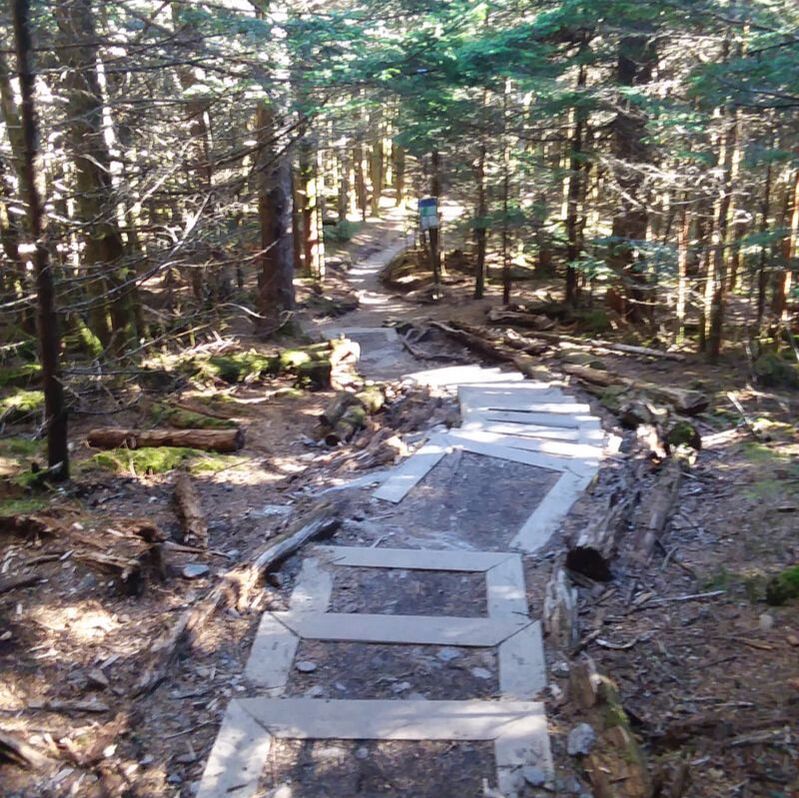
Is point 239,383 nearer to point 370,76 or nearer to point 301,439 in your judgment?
point 301,439

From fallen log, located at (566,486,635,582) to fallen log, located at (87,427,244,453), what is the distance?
5.18 metres

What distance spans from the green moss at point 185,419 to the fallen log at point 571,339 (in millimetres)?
8877

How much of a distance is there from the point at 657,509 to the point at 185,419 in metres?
6.71

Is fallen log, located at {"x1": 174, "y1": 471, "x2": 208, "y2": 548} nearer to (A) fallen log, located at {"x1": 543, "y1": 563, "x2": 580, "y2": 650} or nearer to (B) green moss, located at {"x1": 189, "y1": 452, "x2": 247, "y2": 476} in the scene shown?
(B) green moss, located at {"x1": 189, "y1": 452, "x2": 247, "y2": 476}

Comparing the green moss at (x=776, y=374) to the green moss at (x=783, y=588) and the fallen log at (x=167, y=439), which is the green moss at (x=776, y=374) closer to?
the green moss at (x=783, y=588)

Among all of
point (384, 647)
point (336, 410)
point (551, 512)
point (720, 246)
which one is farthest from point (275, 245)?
point (384, 647)

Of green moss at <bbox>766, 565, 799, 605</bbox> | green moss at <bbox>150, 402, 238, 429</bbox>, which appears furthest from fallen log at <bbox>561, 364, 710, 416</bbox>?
green moss at <bbox>150, 402, 238, 429</bbox>

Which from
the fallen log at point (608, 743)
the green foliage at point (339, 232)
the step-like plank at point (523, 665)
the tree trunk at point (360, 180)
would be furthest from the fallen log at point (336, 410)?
the tree trunk at point (360, 180)

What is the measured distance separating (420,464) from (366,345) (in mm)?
10706

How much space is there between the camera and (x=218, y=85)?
12.2 metres

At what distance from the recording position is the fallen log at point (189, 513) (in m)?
6.88

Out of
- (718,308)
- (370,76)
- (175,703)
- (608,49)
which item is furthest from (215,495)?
(608,49)

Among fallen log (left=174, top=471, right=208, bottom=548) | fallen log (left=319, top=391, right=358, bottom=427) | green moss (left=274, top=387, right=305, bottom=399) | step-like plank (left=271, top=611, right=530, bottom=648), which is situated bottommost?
green moss (left=274, top=387, right=305, bottom=399)

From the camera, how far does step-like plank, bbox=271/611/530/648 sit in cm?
525
